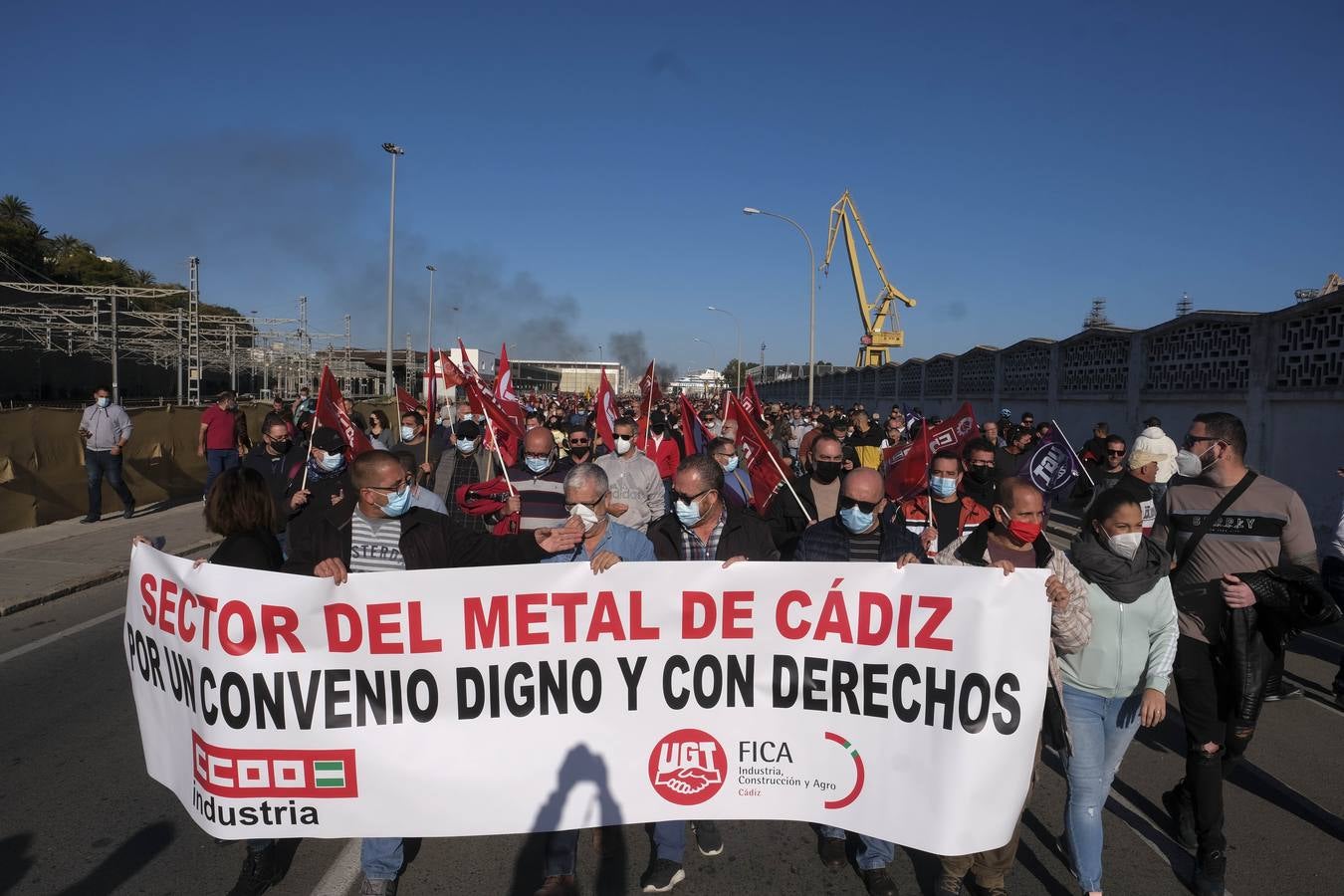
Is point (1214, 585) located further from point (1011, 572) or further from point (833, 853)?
point (833, 853)

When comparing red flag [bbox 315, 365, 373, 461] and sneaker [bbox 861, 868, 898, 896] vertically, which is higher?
red flag [bbox 315, 365, 373, 461]

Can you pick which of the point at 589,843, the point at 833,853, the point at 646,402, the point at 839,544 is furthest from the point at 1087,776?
the point at 646,402

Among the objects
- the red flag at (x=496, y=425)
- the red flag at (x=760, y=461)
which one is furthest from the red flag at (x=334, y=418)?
the red flag at (x=760, y=461)

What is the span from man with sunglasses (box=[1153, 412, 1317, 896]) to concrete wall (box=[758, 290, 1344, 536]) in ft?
7.48

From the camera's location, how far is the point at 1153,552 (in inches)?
136

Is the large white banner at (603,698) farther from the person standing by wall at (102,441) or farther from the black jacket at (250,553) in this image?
the person standing by wall at (102,441)

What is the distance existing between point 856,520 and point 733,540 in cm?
57

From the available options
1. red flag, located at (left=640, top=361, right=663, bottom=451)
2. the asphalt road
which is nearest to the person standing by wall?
red flag, located at (left=640, top=361, right=663, bottom=451)

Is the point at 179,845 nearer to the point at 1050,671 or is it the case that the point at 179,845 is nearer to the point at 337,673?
the point at 337,673

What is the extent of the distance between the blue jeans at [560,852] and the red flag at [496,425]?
3.12 meters

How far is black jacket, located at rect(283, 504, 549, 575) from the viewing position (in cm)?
370

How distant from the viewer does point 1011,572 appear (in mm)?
3332

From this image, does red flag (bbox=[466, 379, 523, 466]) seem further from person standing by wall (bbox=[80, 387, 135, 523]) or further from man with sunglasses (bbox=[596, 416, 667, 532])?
person standing by wall (bbox=[80, 387, 135, 523])

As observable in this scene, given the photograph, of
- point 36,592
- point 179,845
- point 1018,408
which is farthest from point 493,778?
point 1018,408
